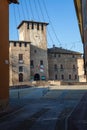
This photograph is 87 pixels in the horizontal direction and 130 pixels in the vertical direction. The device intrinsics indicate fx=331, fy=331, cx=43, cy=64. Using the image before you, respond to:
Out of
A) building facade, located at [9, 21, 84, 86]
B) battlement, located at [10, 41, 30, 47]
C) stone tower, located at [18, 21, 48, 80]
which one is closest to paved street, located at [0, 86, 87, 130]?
building facade, located at [9, 21, 84, 86]

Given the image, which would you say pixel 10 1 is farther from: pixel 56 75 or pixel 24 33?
pixel 56 75

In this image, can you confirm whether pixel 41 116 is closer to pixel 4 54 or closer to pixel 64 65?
pixel 4 54

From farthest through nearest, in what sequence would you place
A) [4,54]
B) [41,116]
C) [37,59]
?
[37,59]
[4,54]
[41,116]

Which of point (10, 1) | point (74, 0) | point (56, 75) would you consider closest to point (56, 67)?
point (56, 75)

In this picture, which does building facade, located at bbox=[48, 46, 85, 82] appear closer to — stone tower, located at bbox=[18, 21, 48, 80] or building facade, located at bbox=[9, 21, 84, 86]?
building facade, located at bbox=[9, 21, 84, 86]

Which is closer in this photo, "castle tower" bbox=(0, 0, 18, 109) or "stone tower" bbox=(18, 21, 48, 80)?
"castle tower" bbox=(0, 0, 18, 109)

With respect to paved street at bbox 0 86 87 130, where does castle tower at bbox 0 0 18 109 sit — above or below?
above

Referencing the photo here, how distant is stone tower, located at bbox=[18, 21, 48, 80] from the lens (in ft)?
324

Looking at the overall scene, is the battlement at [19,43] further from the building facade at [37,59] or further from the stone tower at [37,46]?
the stone tower at [37,46]

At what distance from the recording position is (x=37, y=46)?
330 ft

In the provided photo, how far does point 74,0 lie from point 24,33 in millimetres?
77242

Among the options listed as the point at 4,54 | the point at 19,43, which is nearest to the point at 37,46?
the point at 19,43

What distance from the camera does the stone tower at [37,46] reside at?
98688 millimetres

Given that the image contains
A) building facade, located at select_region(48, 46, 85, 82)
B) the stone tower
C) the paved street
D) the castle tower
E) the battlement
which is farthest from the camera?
building facade, located at select_region(48, 46, 85, 82)
